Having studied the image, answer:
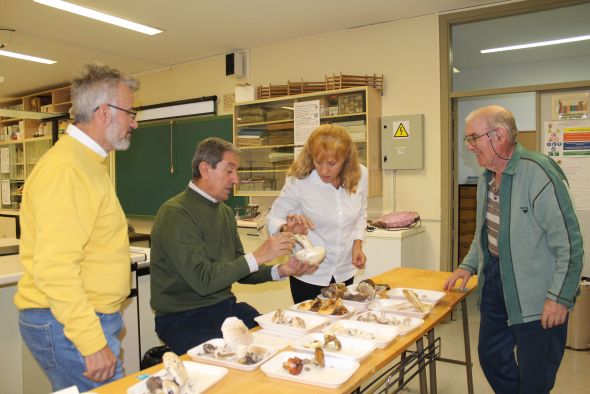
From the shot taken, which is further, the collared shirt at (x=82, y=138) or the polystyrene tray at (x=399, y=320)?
the polystyrene tray at (x=399, y=320)

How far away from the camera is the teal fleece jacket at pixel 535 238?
1.89 m

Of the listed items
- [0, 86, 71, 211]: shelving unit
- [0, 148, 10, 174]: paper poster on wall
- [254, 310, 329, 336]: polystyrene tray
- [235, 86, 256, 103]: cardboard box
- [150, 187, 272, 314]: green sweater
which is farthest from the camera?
[0, 148, 10, 174]: paper poster on wall

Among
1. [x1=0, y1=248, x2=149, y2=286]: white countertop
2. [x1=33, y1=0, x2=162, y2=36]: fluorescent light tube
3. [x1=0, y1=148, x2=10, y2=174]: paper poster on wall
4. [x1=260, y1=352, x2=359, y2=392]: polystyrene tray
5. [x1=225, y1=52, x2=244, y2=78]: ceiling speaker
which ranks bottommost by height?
[x1=260, y1=352, x2=359, y2=392]: polystyrene tray

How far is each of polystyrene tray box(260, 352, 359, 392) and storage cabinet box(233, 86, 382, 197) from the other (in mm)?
3235

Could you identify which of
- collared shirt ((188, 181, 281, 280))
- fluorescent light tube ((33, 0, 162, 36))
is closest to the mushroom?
collared shirt ((188, 181, 281, 280))

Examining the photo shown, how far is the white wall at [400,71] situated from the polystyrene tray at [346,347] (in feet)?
10.4

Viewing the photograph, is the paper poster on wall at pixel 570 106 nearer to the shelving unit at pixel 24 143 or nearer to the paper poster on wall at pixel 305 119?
the paper poster on wall at pixel 305 119

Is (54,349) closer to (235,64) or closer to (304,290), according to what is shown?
(304,290)

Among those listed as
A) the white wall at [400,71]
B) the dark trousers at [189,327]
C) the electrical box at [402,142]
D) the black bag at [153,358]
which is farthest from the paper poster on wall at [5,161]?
the dark trousers at [189,327]

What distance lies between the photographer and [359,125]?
468cm

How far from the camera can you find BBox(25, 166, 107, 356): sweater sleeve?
4.59 feet

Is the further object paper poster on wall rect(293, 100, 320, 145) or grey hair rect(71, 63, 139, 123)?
paper poster on wall rect(293, 100, 320, 145)

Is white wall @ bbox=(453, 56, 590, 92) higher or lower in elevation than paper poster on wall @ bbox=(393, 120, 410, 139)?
higher

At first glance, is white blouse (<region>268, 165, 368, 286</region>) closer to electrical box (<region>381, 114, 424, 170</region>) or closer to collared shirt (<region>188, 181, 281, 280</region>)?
collared shirt (<region>188, 181, 281, 280</region>)
